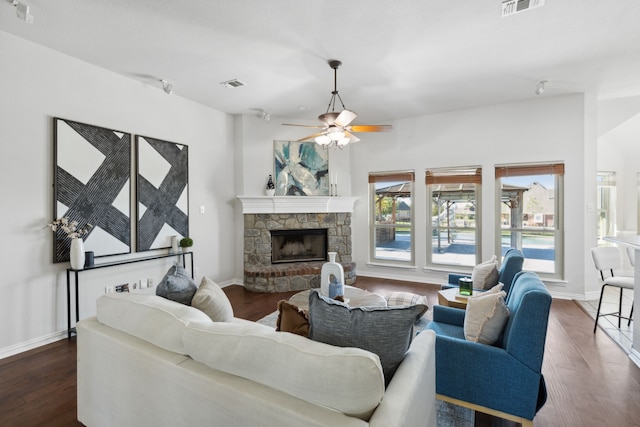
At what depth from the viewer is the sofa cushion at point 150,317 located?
4.49 ft

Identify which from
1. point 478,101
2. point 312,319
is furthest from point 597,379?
point 478,101

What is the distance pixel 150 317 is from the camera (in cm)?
148

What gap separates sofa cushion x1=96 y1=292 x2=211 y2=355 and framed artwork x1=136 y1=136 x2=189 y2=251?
7.89 feet

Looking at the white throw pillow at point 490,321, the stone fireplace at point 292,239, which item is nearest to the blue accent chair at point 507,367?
the white throw pillow at point 490,321

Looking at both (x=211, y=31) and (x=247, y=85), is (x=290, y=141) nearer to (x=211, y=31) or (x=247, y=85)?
(x=247, y=85)

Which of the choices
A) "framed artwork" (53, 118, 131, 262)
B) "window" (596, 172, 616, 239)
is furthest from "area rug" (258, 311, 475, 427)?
"window" (596, 172, 616, 239)

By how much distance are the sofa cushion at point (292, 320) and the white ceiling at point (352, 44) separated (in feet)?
7.31

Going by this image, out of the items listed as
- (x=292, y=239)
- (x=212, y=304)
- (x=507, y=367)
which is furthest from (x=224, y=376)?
(x=292, y=239)

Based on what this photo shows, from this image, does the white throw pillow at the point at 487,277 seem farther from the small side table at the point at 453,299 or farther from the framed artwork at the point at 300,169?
the framed artwork at the point at 300,169

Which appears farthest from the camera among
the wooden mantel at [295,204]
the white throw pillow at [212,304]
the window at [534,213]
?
the wooden mantel at [295,204]

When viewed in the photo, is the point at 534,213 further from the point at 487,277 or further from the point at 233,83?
the point at 233,83

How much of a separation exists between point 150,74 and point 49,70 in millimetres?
906

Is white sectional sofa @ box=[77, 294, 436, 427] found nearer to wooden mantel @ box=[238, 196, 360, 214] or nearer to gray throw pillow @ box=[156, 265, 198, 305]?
gray throw pillow @ box=[156, 265, 198, 305]

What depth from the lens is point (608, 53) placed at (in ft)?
10.2
